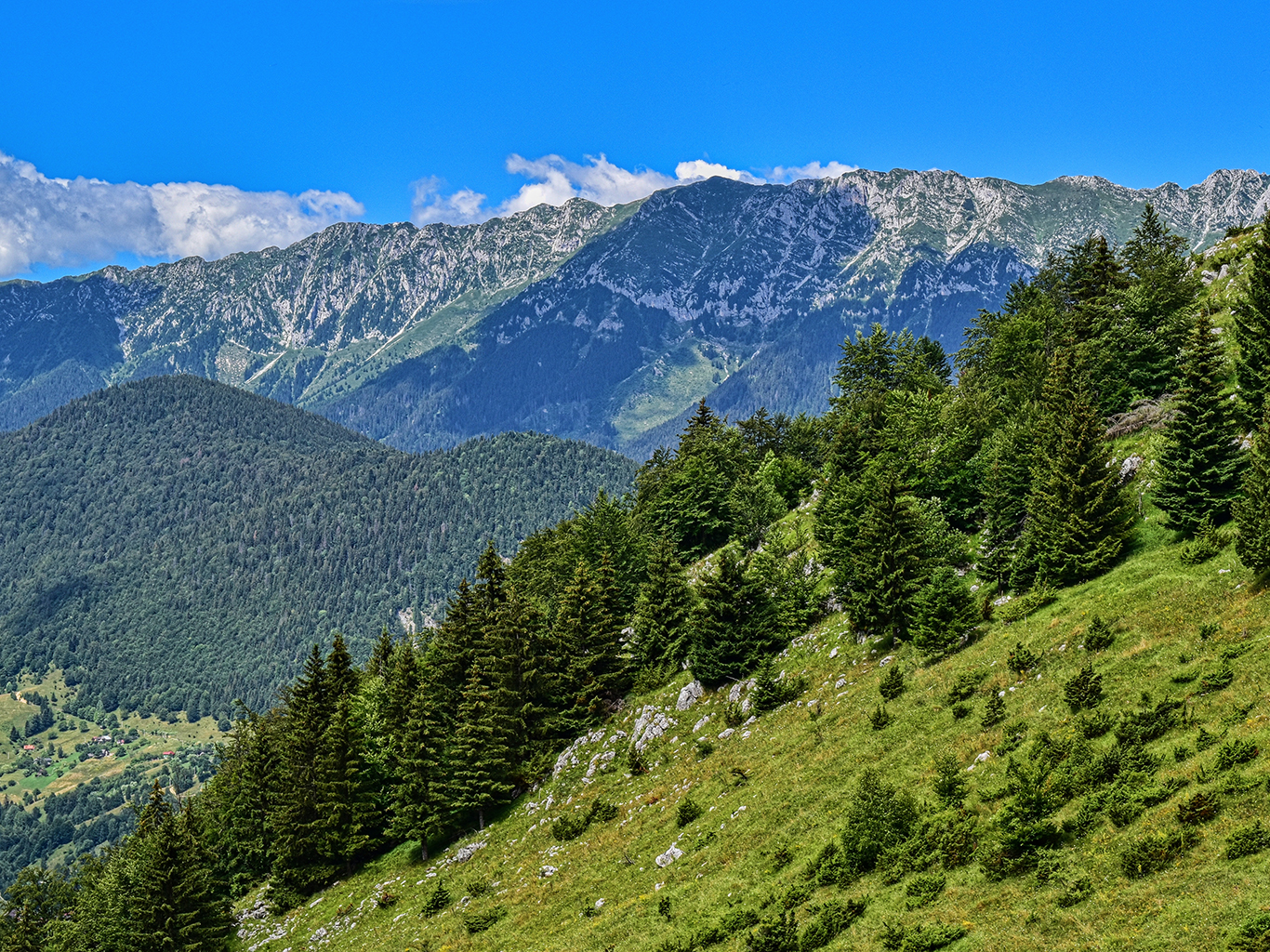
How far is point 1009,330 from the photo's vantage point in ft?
278

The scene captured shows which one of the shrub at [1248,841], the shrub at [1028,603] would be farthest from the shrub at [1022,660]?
the shrub at [1248,841]

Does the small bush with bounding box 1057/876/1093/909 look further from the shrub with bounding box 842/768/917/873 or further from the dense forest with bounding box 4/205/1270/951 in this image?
the shrub with bounding box 842/768/917/873

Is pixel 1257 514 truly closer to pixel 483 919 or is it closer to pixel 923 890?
pixel 923 890

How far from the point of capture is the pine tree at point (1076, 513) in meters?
44.7

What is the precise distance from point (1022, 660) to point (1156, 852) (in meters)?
16.6

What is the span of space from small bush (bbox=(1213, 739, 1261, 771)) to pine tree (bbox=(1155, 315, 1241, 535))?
21.7m

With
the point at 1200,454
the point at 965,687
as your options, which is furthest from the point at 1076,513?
the point at 965,687

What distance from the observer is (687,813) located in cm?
4216

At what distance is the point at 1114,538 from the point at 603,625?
4018cm

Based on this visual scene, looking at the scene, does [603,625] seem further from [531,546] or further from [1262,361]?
[1262,361]

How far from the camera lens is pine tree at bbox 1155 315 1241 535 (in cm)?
4200

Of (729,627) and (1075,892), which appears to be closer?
(1075,892)

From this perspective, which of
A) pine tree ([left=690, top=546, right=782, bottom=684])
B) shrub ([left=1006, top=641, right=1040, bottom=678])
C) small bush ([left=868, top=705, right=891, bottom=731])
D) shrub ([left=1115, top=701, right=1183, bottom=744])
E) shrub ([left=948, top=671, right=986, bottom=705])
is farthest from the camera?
pine tree ([left=690, top=546, right=782, bottom=684])

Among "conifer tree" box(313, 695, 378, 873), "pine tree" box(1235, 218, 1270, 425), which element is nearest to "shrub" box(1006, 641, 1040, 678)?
"pine tree" box(1235, 218, 1270, 425)
